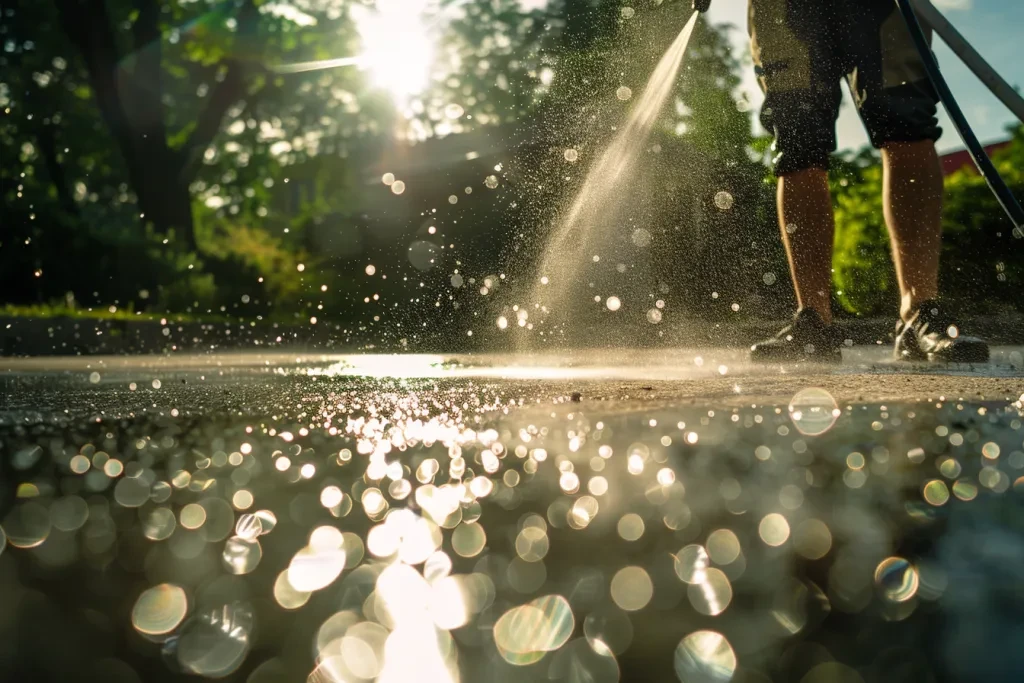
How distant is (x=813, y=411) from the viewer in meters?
2.72

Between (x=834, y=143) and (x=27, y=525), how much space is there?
3.99 meters

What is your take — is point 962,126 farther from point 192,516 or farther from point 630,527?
point 192,516

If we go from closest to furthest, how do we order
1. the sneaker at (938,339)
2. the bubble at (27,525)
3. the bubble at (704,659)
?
the bubble at (704,659), the bubble at (27,525), the sneaker at (938,339)

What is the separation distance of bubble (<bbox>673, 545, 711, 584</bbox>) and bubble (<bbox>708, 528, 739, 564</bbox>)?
0.5 inches

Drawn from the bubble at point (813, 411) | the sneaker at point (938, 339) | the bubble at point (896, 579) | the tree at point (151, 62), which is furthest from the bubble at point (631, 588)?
the tree at point (151, 62)

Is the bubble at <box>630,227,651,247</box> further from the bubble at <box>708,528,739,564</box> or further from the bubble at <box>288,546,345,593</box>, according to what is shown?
the bubble at <box>288,546,345,593</box>

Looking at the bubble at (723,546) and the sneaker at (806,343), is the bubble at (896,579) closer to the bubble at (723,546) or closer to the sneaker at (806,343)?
the bubble at (723,546)

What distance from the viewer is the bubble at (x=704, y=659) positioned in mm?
870

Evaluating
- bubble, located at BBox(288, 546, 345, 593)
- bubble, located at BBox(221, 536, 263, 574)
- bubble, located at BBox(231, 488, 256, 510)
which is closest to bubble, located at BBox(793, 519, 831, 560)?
bubble, located at BBox(288, 546, 345, 593)

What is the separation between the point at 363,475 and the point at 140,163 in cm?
2162

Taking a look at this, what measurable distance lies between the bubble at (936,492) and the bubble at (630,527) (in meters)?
0.43

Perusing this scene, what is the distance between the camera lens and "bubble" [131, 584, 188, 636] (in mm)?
1038

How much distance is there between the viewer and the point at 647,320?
10898 mm

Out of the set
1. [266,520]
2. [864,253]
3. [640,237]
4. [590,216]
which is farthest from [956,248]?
[266,520]
